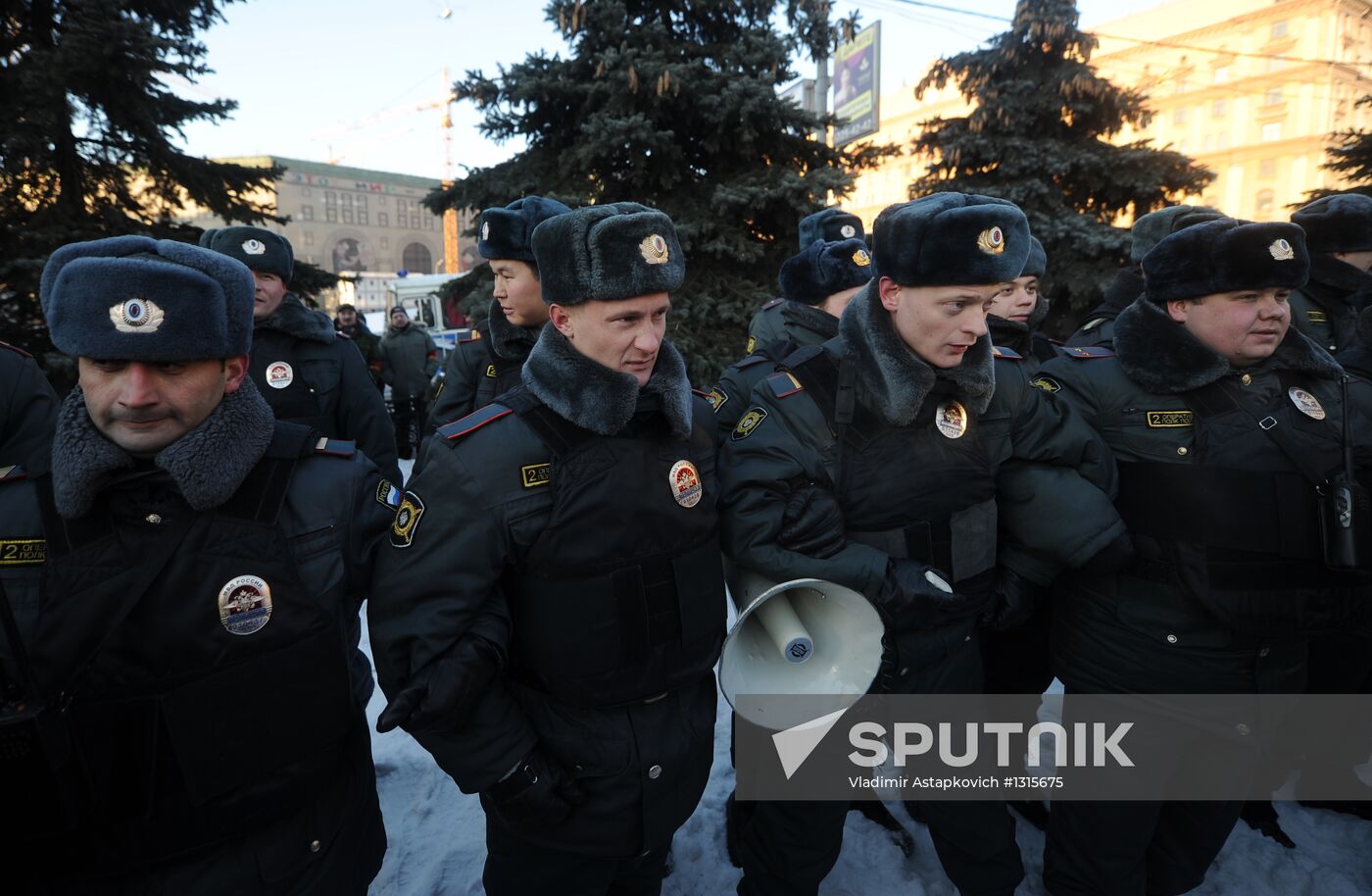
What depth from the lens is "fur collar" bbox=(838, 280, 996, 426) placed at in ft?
7.32

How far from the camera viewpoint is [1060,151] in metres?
9.46

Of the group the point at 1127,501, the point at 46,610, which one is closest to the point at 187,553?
the point at 46,610

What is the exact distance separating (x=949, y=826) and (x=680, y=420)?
175cm

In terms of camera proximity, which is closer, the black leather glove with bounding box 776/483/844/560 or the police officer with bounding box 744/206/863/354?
the black leather glove with bounding box 776/483/844/560

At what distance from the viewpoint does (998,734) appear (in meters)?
3.08

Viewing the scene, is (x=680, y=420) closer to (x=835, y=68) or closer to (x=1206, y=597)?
(x=1206, y=597)

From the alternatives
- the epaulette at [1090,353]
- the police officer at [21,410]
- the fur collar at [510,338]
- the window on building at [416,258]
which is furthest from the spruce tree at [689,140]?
the window on building at [416,258]

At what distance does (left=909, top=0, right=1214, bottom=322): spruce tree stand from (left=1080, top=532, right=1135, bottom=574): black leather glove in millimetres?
7911

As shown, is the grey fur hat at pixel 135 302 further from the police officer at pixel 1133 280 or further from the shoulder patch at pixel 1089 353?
the police officer at pixel 1133 280


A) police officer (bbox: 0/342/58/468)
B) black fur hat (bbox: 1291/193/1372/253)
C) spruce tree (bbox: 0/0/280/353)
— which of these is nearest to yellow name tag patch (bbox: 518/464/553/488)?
police officer (bbox: 0/342/58/468)

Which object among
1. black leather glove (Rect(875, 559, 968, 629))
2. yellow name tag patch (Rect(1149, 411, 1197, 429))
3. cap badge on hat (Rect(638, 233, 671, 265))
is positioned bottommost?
black leather glove (Rect(875, 559, 968, 629))

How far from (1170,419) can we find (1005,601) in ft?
2.81

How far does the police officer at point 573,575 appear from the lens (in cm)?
174

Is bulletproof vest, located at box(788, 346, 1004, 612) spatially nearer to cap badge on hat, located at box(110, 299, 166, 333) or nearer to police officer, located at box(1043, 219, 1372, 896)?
police officer, located at box(1043, 219, 1372, 896)
